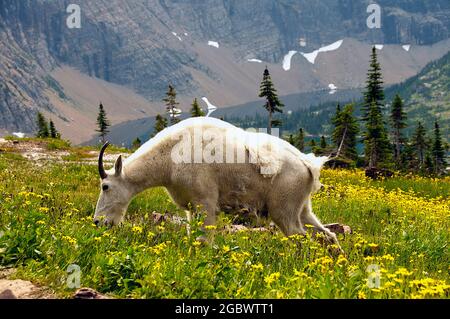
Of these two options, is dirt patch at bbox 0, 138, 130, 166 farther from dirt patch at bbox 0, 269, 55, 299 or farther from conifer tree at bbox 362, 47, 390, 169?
conifer tree at bbox 362, 47, 390, 169

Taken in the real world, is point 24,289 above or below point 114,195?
below

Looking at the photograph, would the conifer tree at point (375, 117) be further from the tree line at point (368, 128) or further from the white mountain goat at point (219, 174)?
the white mountain goat at point (219, 174)

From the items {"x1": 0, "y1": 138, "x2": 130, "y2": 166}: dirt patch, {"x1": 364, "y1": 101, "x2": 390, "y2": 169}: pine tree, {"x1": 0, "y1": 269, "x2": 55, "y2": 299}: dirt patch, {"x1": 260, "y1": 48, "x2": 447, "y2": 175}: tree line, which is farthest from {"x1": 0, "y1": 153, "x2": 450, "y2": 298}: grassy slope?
{"x1": 364, "y1": 101, "x2": 390, "y2": 169}: pine tree

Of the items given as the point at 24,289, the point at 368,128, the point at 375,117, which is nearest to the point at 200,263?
the point at 24,289

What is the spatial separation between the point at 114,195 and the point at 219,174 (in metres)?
2.22

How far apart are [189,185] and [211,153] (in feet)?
2.51

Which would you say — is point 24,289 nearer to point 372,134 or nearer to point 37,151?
point 37,151

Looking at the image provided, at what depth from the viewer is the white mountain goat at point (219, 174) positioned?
31.5 feet

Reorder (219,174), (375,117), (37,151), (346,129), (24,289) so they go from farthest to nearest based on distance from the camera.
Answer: (346,129), (375,117), (37,151), (219,174), (24,289)

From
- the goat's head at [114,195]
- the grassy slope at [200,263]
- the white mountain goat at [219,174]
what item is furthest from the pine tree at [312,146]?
the goat's head at [114,195]

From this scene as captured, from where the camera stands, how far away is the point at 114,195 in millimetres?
10164

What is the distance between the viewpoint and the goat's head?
33.2ft

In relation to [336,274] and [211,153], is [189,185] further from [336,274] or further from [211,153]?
[336,274]
